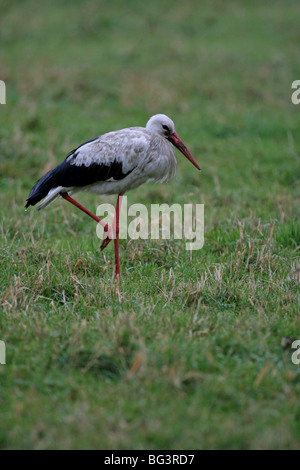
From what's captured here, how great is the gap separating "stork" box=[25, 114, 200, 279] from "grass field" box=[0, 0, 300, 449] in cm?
57

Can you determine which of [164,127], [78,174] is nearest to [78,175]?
[78,174]

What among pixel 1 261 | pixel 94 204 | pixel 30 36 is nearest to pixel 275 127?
pixel 94 204

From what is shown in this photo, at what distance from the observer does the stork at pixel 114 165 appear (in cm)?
503

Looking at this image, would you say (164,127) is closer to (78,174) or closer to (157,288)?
(78,174)

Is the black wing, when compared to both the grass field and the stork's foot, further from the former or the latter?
the grass field

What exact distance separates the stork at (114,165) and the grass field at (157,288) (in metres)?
0.57

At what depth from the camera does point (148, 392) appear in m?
3.14

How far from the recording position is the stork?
16.5ft

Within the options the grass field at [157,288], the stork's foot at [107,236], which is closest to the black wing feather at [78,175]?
the stork's foot at [107,236]

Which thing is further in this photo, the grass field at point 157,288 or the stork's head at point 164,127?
the stork's head at point 164,127

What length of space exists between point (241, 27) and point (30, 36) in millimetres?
6105

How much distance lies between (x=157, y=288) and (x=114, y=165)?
123cm

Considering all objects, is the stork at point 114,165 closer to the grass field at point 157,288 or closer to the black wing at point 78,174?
the black wing at point 78,174
